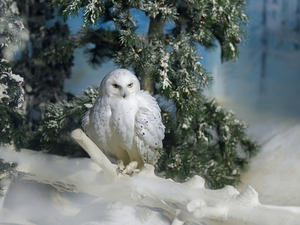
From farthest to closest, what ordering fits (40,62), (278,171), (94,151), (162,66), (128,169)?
(278,171), (40,62), (162,66), (128,169), (94,151)

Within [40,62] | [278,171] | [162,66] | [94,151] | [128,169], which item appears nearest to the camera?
[94,151]

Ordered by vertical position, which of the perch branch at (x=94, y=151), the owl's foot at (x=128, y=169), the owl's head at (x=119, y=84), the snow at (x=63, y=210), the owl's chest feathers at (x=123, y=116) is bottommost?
the snow at (x=63, y=210)

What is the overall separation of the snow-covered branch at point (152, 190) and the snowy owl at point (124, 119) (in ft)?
0.20

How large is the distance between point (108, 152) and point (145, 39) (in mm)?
397

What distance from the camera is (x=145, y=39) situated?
892mm

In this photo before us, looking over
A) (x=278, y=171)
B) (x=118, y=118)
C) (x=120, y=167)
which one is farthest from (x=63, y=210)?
(x=278, y=171)

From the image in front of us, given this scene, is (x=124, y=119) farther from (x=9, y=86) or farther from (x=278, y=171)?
(x=278, y=171)

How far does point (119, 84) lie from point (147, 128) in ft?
0.40

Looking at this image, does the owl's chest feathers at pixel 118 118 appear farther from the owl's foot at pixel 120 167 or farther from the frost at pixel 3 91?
the frost at pixel 3 91

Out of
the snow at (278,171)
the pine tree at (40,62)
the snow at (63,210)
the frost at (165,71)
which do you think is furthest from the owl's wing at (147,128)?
the snow at (278,171)

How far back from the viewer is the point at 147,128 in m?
0.65

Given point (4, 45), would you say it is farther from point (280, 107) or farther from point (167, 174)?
point (280, 107)

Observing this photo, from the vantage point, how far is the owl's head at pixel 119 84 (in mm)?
624

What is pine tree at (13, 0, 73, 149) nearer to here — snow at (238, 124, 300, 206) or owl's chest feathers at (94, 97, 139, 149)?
owl's chest feathers at (94, 97, 139, 149)
